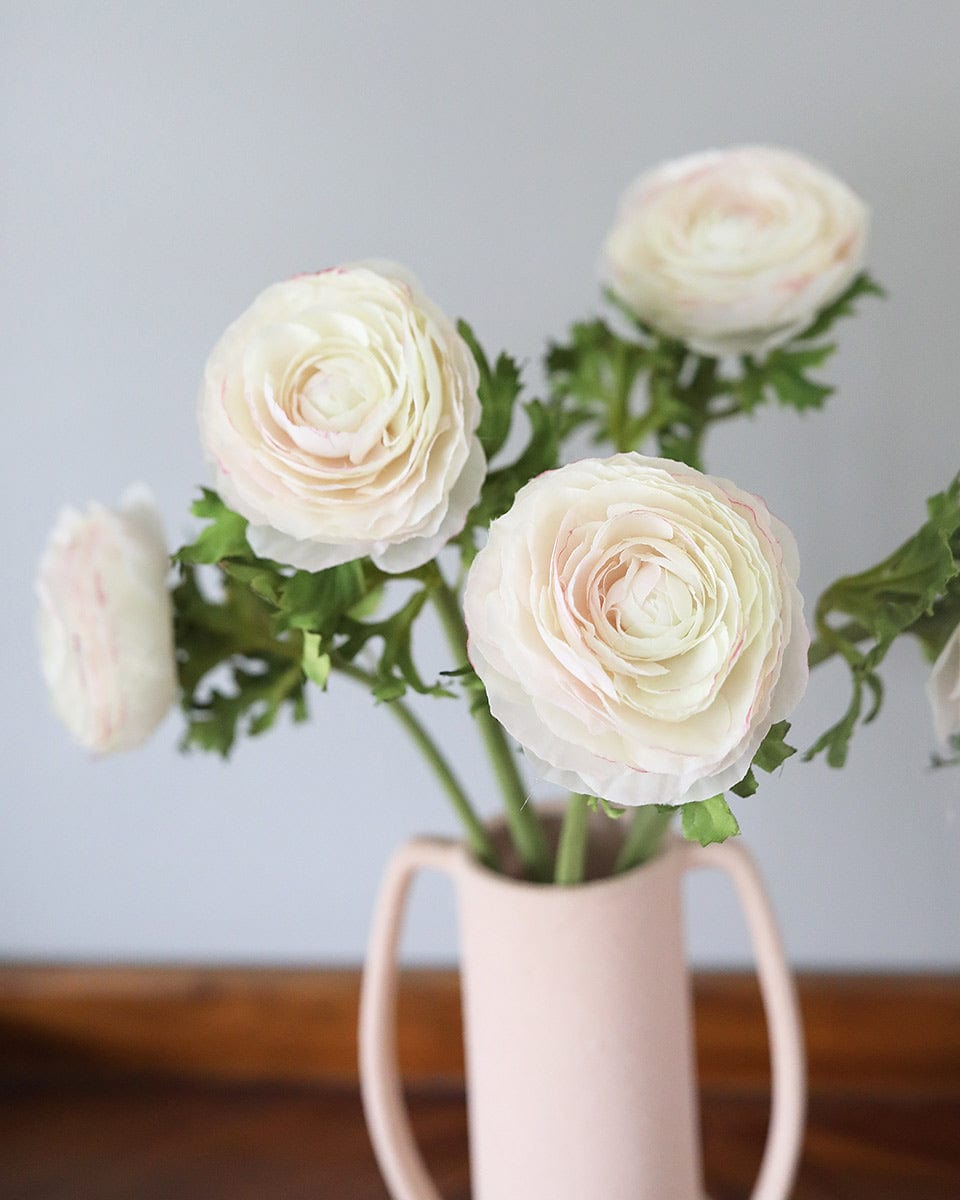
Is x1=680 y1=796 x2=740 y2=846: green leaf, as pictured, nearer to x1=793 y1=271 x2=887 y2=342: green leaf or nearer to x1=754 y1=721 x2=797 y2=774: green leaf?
x1=754 y1=721 x2=797 y2=774: green leaf

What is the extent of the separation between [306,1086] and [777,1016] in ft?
1.04

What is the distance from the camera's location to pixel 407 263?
1.78ft

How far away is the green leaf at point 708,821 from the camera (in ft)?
0.90

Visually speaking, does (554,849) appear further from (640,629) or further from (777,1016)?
(640,629)

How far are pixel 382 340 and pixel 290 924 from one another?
43cm

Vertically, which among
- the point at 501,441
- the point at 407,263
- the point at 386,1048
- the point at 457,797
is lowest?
the point at 386,1048

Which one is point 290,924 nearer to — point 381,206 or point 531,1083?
point 531,1083

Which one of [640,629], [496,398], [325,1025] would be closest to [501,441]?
[496,398]

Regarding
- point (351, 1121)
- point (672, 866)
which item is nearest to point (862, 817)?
point (672, 866)

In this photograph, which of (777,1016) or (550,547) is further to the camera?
(777,1016)

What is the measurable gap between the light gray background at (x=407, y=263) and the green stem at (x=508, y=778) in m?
0.13

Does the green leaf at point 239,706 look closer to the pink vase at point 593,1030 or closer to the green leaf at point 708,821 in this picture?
the pink vase at point 593,1030

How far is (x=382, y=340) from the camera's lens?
0.30m

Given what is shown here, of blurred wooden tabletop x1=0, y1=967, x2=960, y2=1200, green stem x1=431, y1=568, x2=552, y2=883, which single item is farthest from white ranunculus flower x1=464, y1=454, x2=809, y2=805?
blurred wooden tabletop x1=0, y1=967, x2=960, y2=1200
